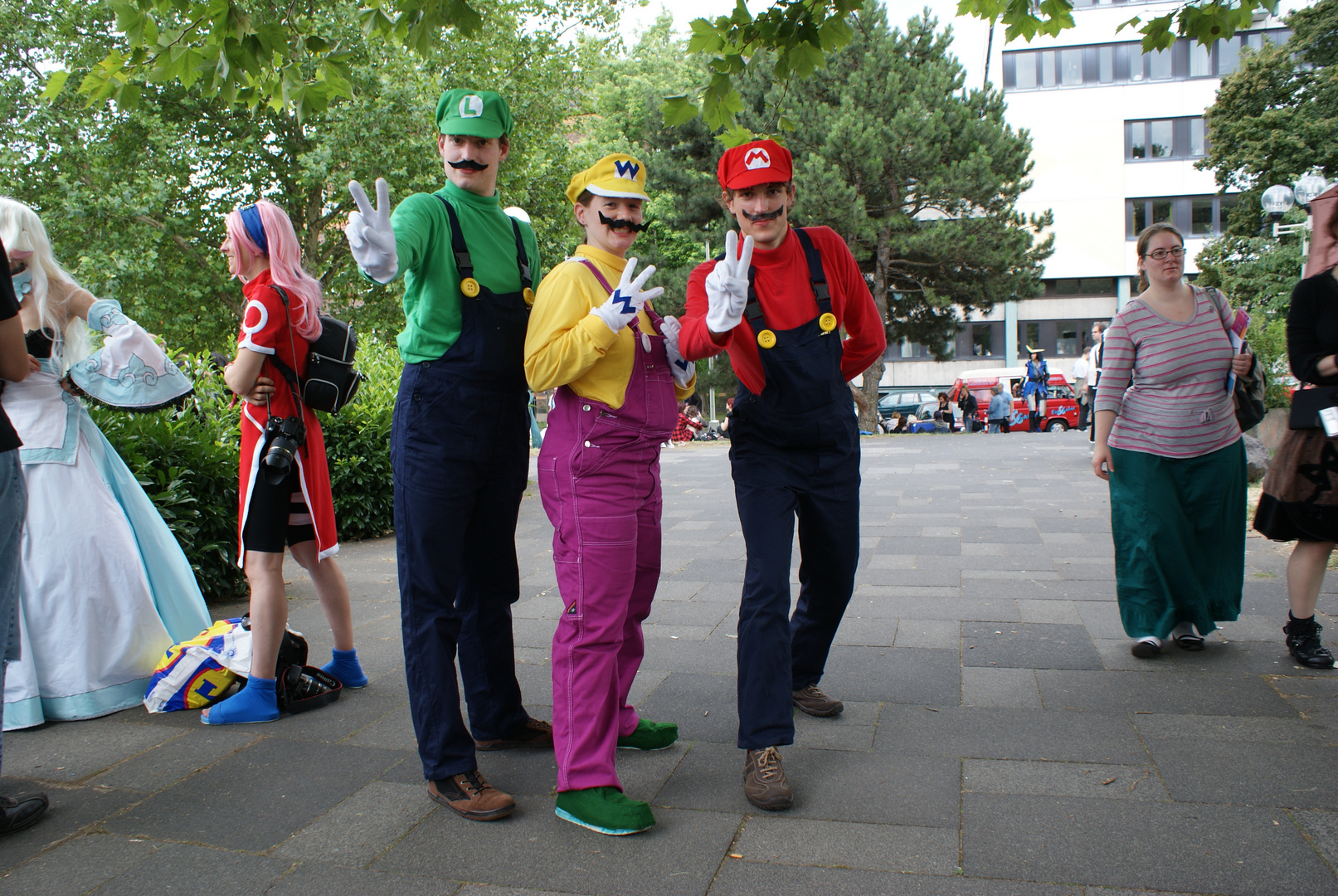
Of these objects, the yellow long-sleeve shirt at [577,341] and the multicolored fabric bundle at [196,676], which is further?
the multicolored fabric bundle at [196,676]

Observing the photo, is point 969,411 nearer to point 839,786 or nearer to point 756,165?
point 756,165

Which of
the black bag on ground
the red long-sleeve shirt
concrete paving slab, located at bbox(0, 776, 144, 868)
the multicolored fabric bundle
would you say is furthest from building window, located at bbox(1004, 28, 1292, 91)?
concrete paving slab, located at bbox(0, 776, 144, 868)

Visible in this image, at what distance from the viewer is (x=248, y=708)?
3.70 m

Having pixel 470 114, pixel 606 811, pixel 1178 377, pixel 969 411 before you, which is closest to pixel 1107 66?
pixel 969 411

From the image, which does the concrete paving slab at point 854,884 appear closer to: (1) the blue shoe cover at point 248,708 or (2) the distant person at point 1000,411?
(1) the blue shoe cover at point 248,708

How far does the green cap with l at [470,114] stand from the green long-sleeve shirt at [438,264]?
0.18 metres

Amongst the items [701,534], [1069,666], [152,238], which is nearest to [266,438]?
[1069,666]

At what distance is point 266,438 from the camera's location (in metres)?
3.64

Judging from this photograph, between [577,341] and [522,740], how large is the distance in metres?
1.51

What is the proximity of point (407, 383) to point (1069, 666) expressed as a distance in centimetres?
299

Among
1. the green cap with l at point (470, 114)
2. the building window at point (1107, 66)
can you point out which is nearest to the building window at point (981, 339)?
the building window at point (1107, 66)

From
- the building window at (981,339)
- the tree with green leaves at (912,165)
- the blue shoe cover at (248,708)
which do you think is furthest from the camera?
the building window at (981,339)

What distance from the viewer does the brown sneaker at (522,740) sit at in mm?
3416

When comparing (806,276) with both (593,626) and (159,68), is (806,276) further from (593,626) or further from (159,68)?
(159,68)
